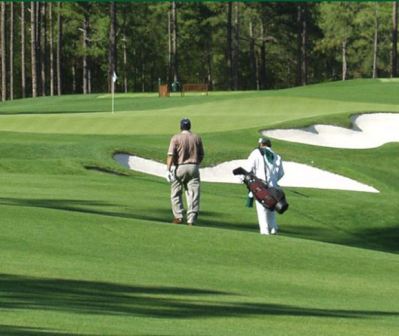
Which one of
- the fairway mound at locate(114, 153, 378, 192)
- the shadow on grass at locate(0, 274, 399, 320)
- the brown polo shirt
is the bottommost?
the fairway mound at locate(114, 153, 378, 192)

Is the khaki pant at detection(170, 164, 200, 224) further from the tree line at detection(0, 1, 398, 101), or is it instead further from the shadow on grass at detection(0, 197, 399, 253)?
the tree line at detection(0, 1, 398, 101)

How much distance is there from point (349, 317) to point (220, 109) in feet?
134

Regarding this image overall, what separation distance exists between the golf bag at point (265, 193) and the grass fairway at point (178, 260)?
74 cm

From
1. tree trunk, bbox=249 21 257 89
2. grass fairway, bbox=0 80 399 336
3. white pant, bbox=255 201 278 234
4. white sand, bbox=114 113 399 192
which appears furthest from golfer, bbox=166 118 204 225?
tree trunk, bbox=249 21 257 89

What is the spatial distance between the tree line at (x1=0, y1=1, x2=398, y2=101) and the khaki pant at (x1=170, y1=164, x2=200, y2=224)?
8369 cm

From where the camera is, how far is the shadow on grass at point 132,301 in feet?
39.1

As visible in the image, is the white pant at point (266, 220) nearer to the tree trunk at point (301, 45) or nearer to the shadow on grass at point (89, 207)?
the shadow on grass at point (89, 207)

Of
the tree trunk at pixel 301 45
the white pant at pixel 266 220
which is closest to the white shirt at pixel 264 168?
the white pant at pixel 266 220

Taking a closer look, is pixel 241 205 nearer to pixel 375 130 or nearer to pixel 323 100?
pixel 375 130

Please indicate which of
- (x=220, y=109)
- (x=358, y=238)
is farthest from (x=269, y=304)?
(x=220, y=109)

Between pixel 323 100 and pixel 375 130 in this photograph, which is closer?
pixel 375 130

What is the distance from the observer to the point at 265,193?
66.2 feet

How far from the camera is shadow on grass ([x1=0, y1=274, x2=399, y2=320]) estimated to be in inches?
469

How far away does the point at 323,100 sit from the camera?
Answer: 58.0m
